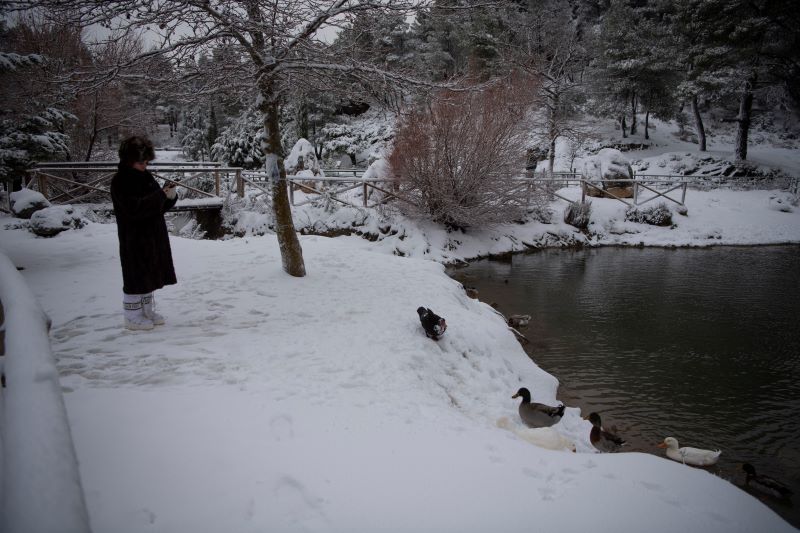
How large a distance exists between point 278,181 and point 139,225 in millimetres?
2619

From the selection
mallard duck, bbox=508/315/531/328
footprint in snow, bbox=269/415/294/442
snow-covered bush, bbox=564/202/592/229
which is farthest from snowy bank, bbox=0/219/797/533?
snow-covered bush, bbox=564/202/592/229

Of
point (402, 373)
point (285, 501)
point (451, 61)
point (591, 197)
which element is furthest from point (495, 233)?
point (451, 61)

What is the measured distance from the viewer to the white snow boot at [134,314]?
4.37 metres

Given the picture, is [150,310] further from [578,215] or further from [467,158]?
[578,215]

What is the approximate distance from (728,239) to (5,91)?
22240 millimetres

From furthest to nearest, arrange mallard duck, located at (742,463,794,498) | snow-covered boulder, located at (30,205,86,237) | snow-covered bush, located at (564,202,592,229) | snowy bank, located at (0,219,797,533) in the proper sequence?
snow-covered bush, located at (564,202,592,229)
snow-covered boulder, located at (30,205,86,237)
mallard duck, located at (742,463,794,498)
snowy bank, located at (0,219,797,533)

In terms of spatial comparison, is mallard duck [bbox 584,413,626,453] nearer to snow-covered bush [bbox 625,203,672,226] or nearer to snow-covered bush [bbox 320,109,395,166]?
snow-covered bush [bbox 625,203,672,226]

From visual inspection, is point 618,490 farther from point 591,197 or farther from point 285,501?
point 591,197

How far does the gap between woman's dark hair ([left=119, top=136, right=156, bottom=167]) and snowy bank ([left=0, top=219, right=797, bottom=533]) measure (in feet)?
5.71

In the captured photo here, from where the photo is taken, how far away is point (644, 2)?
39.8 m

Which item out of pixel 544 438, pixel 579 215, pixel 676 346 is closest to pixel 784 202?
pixel 579 215

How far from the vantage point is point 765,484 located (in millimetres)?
4059

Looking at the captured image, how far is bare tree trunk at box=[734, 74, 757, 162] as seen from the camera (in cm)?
2488

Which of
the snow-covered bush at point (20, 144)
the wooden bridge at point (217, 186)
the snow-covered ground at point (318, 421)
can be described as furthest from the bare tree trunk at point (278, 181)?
the snow-covered bush at point (20, 144)
